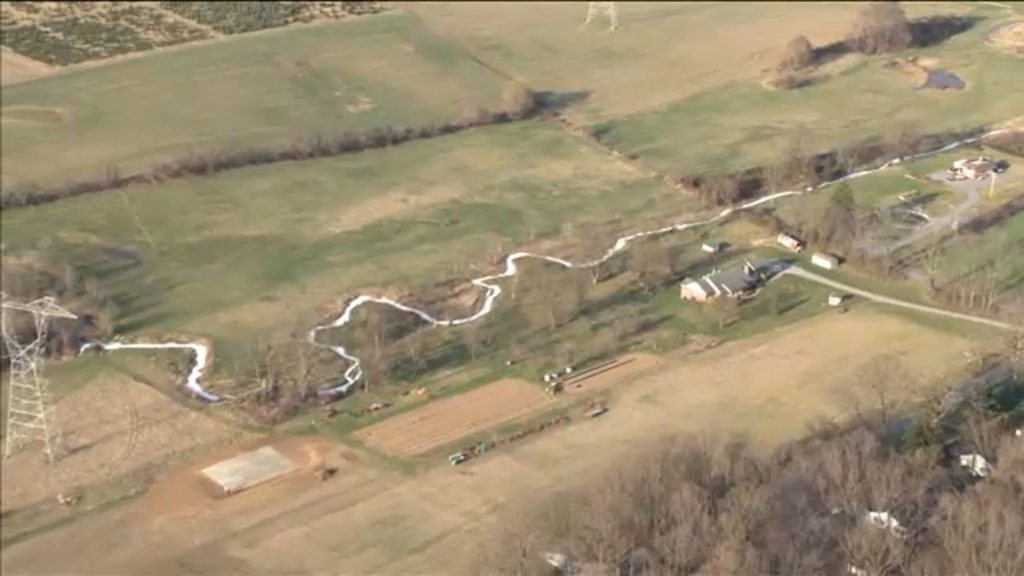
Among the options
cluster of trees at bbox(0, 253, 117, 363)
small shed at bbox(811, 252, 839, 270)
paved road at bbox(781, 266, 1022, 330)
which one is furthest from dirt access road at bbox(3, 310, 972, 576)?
cluster of trees at bbox(0, 253, 117, 363)

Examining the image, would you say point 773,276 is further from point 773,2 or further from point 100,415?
point 773,2

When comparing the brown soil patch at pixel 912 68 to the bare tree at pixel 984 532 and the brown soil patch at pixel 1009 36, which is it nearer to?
the brown soil patch at pixel 1009 36

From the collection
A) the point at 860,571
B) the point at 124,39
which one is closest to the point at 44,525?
the point at 860,571

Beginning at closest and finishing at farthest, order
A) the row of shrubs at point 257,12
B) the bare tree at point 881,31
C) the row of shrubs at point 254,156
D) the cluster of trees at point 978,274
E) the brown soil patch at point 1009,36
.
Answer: the cluster of trees at point 978,274, the brown soil patch at point 1009,36, the row of shrubs at point 254,156, the bare tree at point 881,31, the row of shrubs at point 257,12

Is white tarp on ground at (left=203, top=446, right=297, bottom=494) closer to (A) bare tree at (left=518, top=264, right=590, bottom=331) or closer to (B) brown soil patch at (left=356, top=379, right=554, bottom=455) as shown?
(B) brown soil patch at (left=356, top=379, right=554, bottom=455)

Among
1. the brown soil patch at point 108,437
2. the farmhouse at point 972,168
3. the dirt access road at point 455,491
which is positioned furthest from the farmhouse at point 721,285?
the brown soil patch at point 108,437

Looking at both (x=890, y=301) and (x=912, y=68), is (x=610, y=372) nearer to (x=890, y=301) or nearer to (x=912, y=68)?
(x=890, y=301)

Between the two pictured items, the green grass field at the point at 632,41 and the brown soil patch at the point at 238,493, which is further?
the green grass field at the point at 632,41
